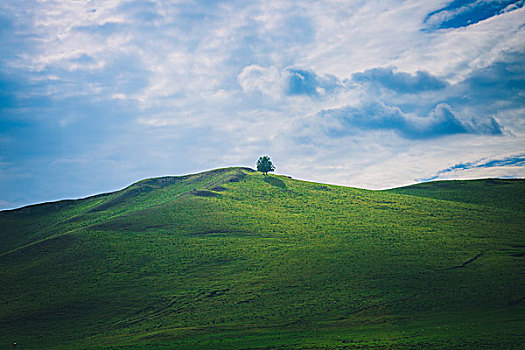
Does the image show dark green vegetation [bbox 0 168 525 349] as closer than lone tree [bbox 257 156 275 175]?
Yes

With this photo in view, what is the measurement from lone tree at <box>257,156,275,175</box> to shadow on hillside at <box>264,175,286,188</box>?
403 cm

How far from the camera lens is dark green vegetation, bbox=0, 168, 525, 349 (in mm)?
57094

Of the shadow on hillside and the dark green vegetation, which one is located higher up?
the shadow on hillside

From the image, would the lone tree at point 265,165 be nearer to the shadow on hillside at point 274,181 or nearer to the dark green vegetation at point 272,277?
the shadow on hillside at point 274,181

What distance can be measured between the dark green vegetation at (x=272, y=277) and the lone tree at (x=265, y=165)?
36938mm

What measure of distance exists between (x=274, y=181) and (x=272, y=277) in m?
84.7

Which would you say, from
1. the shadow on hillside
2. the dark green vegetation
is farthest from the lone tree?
the dark green vegetation

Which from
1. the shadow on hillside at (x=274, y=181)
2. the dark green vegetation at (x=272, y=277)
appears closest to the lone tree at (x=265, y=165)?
the shadow on hillside at (x=274, y=181)

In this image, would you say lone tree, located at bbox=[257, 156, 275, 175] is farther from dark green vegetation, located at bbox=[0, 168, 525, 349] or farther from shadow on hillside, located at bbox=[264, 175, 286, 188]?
dark green vegetation, located at bbox=[0, 168, 525, 349]

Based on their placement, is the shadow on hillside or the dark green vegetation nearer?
the dark green vegetation

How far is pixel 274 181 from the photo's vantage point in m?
161

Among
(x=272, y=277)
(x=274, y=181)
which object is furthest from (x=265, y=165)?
(x=272, y=277)

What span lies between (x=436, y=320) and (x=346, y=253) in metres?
31.2

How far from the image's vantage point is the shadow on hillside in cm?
15471
